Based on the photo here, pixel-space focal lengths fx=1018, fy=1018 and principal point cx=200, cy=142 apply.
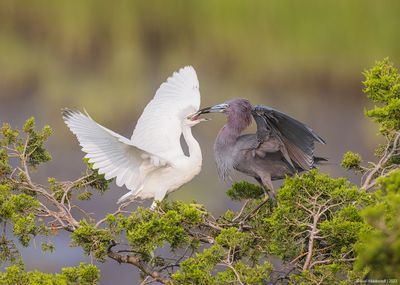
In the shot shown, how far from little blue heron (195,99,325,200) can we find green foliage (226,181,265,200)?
0.06 m

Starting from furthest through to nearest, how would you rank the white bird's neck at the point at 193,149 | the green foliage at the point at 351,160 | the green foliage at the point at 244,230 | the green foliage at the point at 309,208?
the white bird's neck at the point at 193,149
the green foliage at the point at 351,160
the green foliage at the point at 309,208
the green foliage at the point at 244,230

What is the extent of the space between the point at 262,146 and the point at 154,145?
947 millimetres

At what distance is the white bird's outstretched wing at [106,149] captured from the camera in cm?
521

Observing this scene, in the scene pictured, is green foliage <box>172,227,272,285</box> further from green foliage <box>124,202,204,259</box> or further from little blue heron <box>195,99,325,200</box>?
little blue heron <box>195,99,325,200</box>

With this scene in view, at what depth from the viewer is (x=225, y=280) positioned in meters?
4.00

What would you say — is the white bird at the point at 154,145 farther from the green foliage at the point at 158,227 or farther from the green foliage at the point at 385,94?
the green foliage at the point at 385,94

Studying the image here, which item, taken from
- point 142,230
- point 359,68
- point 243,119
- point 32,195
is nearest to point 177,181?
point 243,119

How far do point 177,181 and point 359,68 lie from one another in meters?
7.39

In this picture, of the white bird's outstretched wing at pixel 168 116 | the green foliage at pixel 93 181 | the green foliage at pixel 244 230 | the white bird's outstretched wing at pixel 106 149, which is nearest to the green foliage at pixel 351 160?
the green foliage at pixel 244 230

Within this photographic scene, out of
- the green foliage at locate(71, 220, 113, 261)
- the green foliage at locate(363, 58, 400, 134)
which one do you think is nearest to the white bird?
the green foliage at locate(71, 220, 113, 261)

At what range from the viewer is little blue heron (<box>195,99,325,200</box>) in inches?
200

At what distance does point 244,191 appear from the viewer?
522 centimetres

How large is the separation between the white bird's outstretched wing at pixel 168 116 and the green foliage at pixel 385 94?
5.45 ft

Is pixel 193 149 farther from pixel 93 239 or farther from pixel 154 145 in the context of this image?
pixel 93 239
